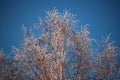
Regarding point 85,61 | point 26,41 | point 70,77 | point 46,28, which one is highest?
point 46,28

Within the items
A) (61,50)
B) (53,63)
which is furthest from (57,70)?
(61,50)

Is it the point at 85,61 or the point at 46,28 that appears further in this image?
the point at 46,28

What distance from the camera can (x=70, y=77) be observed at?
9453 millimetres

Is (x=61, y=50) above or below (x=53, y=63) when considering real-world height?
above

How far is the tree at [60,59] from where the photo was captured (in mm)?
9188

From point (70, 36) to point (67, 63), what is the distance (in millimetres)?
1184

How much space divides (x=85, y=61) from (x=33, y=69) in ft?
6.95

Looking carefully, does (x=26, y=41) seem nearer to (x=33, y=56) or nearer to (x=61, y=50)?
(x=33, y=56)

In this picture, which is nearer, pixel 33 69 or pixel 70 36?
pixel 33 69

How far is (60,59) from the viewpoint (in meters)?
9.55

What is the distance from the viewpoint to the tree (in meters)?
9.19

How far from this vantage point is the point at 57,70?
9.33m

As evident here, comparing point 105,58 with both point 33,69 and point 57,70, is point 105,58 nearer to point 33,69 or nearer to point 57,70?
point 57,70

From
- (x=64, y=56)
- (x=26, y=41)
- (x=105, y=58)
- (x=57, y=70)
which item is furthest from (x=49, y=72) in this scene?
(x=105, y=58)
